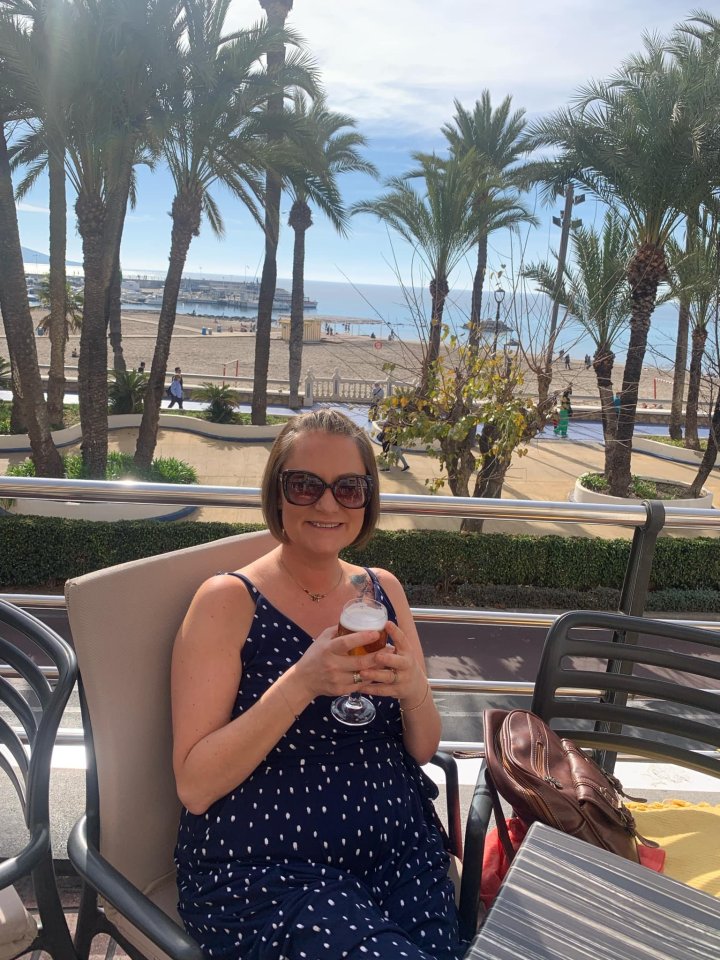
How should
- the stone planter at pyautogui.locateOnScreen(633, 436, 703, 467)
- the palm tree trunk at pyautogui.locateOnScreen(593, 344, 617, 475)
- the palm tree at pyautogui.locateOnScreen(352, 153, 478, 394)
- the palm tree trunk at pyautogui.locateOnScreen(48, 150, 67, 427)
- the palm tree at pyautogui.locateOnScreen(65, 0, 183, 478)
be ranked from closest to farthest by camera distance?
the palm tree at pyautogui.locateOnScreen(65, 0, 183, 478)
the palm tree trunk at pyautogui.locateOnScreen(593, 344, 617, 475)
the palm tree trunk at pyautogui.locateOnScreen(48, 150, 67, 427)
the palm tree at pyautogui.locateOnScreen(352, 153, 478, 394)
the stone planter at pyautogui.locateOnScreen(633, 436, 703, 467)

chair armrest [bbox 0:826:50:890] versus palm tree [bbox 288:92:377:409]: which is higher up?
palm tree [bbox 288:92:377:409]

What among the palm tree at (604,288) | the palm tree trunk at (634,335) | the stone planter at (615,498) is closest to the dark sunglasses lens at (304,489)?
the stone planter at (615,498)

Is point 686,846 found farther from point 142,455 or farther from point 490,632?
point 142,455

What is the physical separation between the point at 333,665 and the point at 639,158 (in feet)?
46.6

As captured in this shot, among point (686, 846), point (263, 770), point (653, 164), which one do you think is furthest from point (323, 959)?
point (653, 164)

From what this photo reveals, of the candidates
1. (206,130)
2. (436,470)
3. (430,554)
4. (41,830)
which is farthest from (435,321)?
(41,830)

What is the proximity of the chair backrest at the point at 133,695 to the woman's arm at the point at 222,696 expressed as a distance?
0.22 feet

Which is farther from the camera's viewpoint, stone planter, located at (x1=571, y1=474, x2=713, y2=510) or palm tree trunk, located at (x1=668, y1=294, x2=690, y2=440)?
palm tree trunk, located at (x1=668, y1=294, x2=690, y2=440)

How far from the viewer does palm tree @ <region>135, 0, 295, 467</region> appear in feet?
44.4

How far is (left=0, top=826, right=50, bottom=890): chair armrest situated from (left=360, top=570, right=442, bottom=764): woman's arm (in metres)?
0.60

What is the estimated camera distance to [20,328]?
42.6ft

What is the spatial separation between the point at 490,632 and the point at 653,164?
8861 mm

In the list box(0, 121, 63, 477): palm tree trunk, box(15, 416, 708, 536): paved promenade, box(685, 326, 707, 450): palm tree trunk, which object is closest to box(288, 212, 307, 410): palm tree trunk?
box(15, 416, 708, 536): paved promenade

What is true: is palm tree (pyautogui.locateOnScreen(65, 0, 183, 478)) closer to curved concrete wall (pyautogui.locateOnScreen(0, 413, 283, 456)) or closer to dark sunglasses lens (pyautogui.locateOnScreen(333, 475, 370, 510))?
curved concrete wall (pyautogui.locateOnScreen(0, 413, 283, 456))
